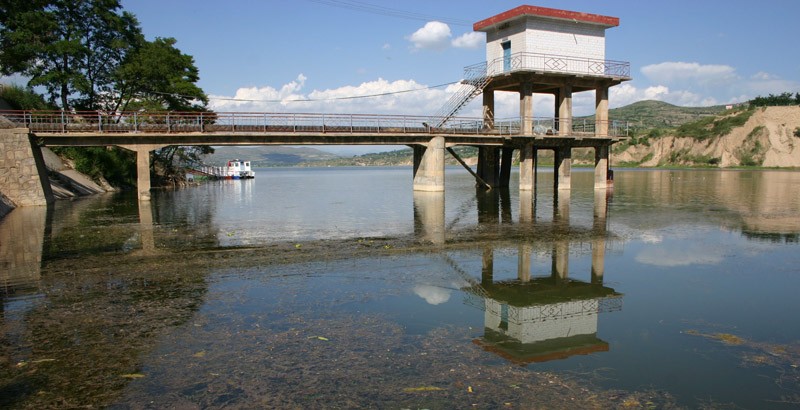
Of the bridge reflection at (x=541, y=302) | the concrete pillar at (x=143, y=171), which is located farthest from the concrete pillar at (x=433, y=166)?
the bridge reflection at (x=541, y=302)

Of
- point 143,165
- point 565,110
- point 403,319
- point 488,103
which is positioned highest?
point 488,103

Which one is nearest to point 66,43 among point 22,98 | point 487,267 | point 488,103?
point 22,98

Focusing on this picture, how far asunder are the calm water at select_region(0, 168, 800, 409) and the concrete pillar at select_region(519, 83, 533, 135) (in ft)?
73.6

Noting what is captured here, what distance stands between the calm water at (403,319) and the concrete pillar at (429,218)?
0.75m

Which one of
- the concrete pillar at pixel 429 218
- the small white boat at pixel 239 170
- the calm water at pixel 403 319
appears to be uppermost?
the small white boat at pixel 239 170

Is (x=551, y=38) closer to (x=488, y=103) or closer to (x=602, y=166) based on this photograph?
(x=488, y=103)

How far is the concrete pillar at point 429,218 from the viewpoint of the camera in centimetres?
2064

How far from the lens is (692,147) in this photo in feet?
403

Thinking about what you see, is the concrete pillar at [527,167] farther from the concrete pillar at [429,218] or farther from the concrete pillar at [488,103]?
the concrete pillar at [429,218]

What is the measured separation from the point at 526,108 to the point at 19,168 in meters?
33.9

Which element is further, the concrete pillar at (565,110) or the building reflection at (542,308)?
the concrete pillar at (565,110)

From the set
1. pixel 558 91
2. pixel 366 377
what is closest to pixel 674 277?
pixel 366 377

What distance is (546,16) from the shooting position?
40531 mm

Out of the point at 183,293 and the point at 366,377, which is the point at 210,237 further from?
the point at 366,377
